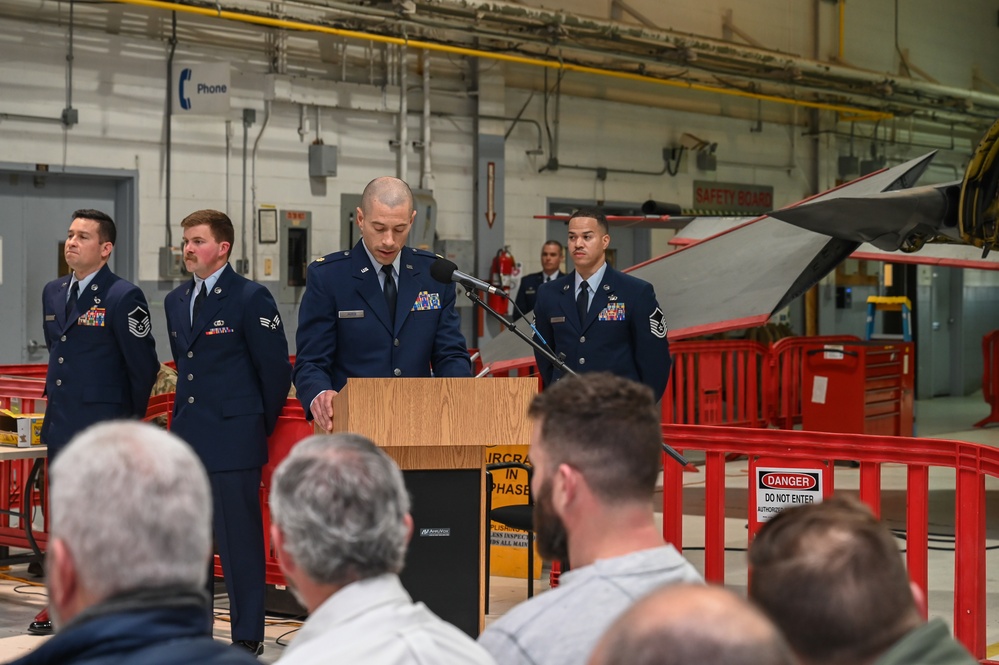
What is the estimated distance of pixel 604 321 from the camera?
5750 mm

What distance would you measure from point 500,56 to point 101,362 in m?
8.04

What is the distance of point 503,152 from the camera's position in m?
13.3

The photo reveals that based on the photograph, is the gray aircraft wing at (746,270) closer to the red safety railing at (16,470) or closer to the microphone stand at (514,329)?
the red safety railing at (16,470)

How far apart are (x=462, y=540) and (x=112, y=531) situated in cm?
274

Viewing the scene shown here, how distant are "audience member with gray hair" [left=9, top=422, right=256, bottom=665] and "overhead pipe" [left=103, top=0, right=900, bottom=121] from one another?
889cm

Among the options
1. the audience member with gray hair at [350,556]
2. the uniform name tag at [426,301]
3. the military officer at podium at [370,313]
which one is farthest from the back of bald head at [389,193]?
the audience member with gray hair at [350,556]

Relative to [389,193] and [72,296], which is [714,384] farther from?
[389,193]

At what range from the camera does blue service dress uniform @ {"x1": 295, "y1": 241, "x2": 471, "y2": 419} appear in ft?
14.6

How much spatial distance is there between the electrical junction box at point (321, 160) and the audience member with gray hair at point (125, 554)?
1028 centimetres

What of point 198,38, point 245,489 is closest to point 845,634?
point 245,489

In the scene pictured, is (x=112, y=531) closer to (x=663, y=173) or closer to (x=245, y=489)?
(x=245, y=489)

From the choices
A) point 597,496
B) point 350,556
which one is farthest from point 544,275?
point 350,556

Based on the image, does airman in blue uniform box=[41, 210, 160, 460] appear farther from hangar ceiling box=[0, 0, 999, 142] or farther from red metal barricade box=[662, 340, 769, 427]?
red metal barricade box=[662, 340, 769, 427]

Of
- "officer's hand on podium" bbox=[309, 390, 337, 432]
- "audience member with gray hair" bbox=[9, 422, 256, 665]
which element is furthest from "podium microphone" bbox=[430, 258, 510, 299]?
"audience member with gray hair" bbox=[9, 422, 256, 665]
